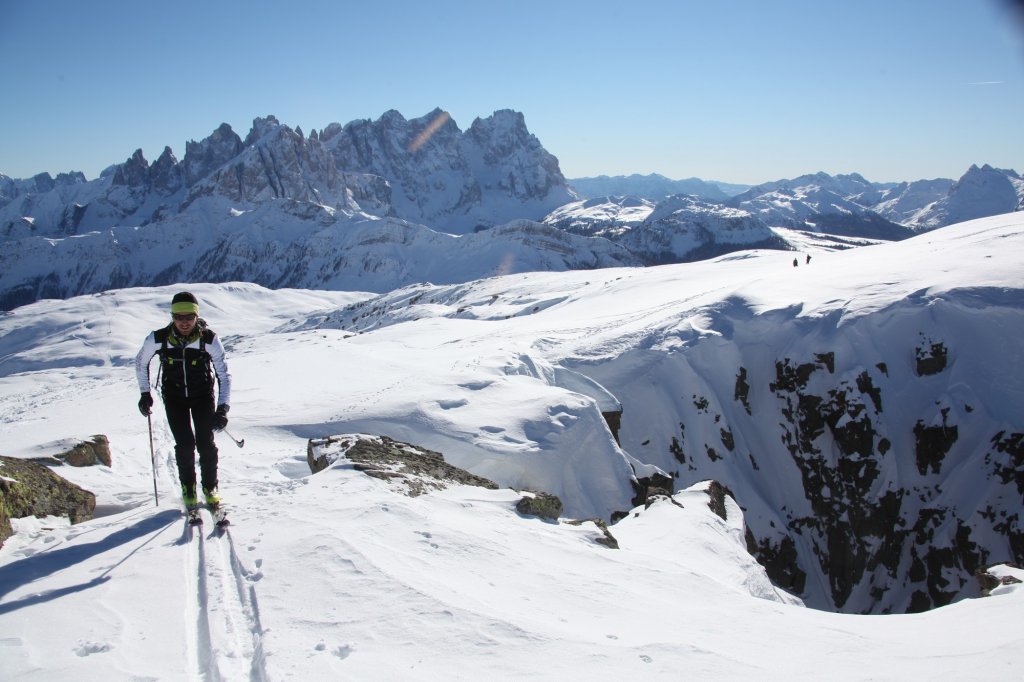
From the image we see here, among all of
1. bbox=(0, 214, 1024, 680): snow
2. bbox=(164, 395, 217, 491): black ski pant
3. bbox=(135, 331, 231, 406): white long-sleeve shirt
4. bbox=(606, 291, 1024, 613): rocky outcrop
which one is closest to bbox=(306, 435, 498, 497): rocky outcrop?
bbox=(0, 214, 1024, 680): snow

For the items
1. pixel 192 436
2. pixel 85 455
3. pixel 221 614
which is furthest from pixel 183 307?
pixel 85 455

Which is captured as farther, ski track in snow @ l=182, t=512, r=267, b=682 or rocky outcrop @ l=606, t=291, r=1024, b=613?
rocky outcrop @ l=606, t=291, r=1024, b=613

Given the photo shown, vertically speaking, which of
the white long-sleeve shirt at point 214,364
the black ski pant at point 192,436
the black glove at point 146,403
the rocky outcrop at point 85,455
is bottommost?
the rocky outcrop at point 85,455

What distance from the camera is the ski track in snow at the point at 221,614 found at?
4.59 metres

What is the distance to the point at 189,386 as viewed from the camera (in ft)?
25.8

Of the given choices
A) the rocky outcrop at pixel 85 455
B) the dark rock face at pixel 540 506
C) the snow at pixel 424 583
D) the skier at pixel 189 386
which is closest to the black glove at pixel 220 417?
the skier at pixel 189 386

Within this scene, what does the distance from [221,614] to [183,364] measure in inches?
145

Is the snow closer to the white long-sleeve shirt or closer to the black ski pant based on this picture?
the black ski pant

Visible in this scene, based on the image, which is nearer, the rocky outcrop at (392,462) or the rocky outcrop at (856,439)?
the rocky outcrop at (392,462)

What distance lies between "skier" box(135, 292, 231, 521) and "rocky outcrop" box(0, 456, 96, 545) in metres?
2.04

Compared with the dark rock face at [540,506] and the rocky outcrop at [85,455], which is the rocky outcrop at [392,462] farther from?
the rocky outcrop at [85,455]

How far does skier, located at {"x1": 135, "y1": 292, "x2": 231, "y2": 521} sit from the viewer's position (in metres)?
7.73

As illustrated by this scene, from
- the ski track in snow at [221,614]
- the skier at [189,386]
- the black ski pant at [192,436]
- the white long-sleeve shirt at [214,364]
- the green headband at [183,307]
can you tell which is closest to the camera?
the ski track in snow at [221,614]

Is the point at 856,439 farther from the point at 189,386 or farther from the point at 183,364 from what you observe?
the point at 183,364
